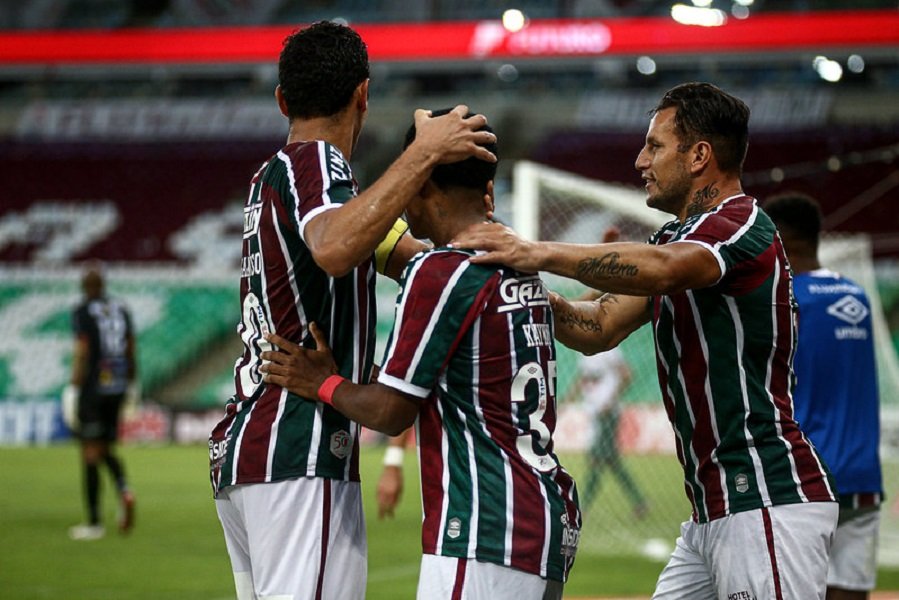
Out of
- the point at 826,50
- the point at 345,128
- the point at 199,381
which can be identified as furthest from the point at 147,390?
the point at 345,128

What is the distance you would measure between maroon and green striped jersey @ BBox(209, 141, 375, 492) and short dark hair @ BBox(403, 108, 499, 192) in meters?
0.26

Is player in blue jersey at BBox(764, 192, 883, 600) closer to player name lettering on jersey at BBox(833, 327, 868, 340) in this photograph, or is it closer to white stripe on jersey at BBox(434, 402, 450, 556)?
player name lettering on jersey at BBox(833, 327, 868, 340)

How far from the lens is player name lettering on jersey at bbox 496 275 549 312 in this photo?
3.47 m

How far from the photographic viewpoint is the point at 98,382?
12.1 meters

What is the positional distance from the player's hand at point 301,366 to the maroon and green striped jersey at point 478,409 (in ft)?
0.82

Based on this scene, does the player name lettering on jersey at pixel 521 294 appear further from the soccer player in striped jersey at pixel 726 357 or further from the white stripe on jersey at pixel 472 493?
the white stripe on jersey at pixel 472 493

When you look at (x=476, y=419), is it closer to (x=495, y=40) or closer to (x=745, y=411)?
(x=745, y=411)

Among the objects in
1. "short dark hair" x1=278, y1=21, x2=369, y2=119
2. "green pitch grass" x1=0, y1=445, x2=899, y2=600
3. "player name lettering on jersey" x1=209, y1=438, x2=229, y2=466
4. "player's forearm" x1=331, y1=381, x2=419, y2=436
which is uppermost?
"short dark hair" x1=278, y1=21, x2=369, y2=119

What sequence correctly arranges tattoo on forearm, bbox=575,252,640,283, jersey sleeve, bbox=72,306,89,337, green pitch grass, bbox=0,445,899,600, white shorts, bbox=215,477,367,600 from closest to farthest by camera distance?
white shorts, bbox=215,477,367,600
tattoo on forearm, bbox=575,252,640,283
green pitch grass, bbox=0,445,899,600
jersey sleeve, bbox=72,306,89,337

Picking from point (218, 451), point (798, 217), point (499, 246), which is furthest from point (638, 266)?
point (798, 217)

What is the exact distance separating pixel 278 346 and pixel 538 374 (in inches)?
29.0

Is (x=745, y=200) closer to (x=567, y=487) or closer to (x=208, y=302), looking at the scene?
(x=567, y=487)

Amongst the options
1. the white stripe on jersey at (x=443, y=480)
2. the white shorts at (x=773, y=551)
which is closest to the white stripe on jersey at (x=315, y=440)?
the white stripe on jersey at (x=443, y=480)

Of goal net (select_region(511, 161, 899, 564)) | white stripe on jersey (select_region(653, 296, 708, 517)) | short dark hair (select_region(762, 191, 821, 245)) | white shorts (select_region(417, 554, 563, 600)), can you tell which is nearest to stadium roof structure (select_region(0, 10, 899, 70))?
goal net (select_region(511, 161, 899, 564))
